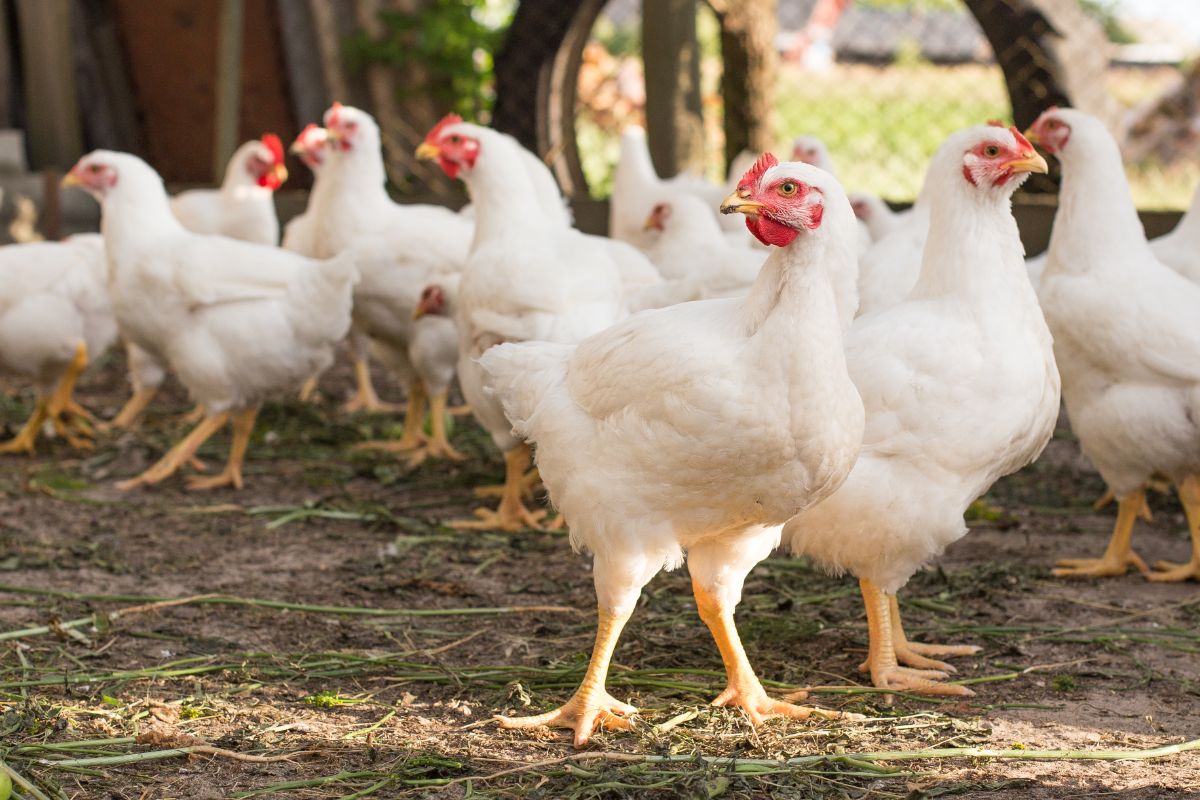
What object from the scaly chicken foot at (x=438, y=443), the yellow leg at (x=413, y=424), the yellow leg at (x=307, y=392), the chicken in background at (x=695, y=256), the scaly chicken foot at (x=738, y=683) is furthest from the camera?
the yellow leg at (x=307, y=392)

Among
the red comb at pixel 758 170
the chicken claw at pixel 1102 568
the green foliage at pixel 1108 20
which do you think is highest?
the green foliage at pixel 1108 20

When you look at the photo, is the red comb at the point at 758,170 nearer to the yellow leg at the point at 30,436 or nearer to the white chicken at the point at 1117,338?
the white chicken at the point at 1117,338

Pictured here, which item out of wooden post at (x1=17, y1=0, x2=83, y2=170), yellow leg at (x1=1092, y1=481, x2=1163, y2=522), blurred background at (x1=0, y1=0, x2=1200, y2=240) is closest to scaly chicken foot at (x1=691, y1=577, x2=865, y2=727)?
yellow leg at (x1=1092, y1=481, x2=1163, y2=522)

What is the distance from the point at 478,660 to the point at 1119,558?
2210 mm

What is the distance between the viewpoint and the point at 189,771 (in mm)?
2826

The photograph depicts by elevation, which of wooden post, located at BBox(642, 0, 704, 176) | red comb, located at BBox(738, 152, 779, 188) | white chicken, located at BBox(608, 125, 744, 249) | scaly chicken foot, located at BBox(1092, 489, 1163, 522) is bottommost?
→ scaly chicken foot, located at BBox(1092, 489, 1163, 522)

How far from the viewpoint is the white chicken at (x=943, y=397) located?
10.9ft

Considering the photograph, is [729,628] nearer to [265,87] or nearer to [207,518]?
[207,518]

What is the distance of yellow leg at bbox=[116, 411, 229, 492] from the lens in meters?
5.56

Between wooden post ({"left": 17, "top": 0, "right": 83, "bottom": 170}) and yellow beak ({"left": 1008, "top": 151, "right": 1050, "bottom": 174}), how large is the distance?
316 inches

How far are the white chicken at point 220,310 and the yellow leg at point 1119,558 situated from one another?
3010 millimetres

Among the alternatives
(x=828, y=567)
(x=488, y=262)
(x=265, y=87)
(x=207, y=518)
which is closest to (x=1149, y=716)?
(x=828, y=567)

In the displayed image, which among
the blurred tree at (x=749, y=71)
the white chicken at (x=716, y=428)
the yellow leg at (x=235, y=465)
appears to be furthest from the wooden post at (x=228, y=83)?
the white chicken at (x=716, y=428)

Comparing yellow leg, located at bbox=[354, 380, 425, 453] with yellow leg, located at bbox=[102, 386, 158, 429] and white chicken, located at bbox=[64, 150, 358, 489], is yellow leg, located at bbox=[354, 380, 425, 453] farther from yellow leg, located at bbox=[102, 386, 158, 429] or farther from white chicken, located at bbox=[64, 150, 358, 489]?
yellow leg, located at bbox=[102, 386, 158, 429]
